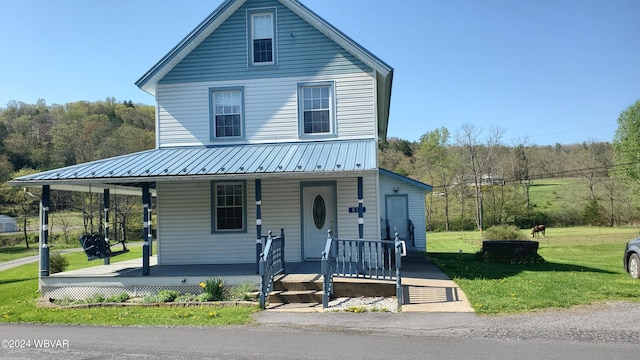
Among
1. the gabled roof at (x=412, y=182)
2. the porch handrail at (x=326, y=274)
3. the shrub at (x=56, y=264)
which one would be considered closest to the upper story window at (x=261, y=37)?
the porch handrail at (x=326, y=274)

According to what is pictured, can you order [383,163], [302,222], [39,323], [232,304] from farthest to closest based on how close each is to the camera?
[383,163]
[302,222]
[232,304]
[39,323]

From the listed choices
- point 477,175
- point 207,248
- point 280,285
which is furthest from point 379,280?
point 477,175

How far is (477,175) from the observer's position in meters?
47.1

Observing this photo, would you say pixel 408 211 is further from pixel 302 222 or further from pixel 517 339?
pixel 517 339

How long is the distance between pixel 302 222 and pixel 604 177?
49.9 m

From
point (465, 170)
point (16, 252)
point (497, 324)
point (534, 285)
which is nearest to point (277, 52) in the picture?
point (534, 285)

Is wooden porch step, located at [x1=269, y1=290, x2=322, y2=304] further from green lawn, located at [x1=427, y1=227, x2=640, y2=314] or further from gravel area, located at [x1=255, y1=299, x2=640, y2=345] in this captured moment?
green lawn, located at [x1=427, y1=227, x2=640, y2=314]

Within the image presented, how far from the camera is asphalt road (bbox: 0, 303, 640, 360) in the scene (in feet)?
20.2

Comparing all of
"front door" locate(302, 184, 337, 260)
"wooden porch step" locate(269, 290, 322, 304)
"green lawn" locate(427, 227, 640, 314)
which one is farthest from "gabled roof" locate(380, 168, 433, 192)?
"wooden porch step" locate(269, 290, 322, 304)

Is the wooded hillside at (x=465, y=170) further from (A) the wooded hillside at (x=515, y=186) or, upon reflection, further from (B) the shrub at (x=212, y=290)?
(B) the shrub at (x=212, y=290)

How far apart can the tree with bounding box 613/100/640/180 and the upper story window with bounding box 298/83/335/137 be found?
4587cm

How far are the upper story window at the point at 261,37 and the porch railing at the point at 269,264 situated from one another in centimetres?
596

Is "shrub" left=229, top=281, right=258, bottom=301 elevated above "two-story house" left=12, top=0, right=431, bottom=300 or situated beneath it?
situated beneath

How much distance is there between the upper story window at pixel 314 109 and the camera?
45.6 feet
